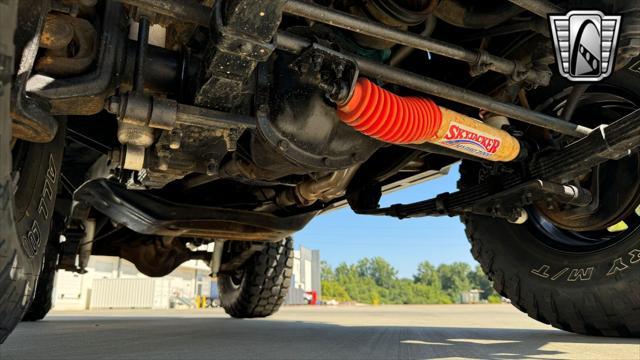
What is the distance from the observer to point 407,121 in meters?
1.50

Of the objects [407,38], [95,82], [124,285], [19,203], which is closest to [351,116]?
[407,38]

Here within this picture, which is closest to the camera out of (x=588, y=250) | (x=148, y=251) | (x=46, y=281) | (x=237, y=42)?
(x=237, y=42)

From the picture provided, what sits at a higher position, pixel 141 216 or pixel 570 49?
pixel 570 49

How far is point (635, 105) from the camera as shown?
2029 mm

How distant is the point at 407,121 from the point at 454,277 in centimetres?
10059

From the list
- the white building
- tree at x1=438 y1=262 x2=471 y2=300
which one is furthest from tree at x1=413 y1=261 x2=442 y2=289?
the white building

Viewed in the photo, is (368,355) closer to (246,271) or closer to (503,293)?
(503,293)

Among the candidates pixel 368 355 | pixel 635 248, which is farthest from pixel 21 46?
pixel 635 248

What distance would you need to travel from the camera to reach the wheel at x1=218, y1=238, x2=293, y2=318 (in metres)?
4.43

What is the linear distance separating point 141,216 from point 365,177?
135 cm

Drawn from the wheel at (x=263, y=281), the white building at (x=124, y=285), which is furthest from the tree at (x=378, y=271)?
the wheel at (x=263, y=281)

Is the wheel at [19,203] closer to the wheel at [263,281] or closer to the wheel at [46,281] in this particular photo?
the wheel at [46,281]

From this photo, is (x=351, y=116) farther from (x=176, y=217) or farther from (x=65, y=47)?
(x=176, y=217)
